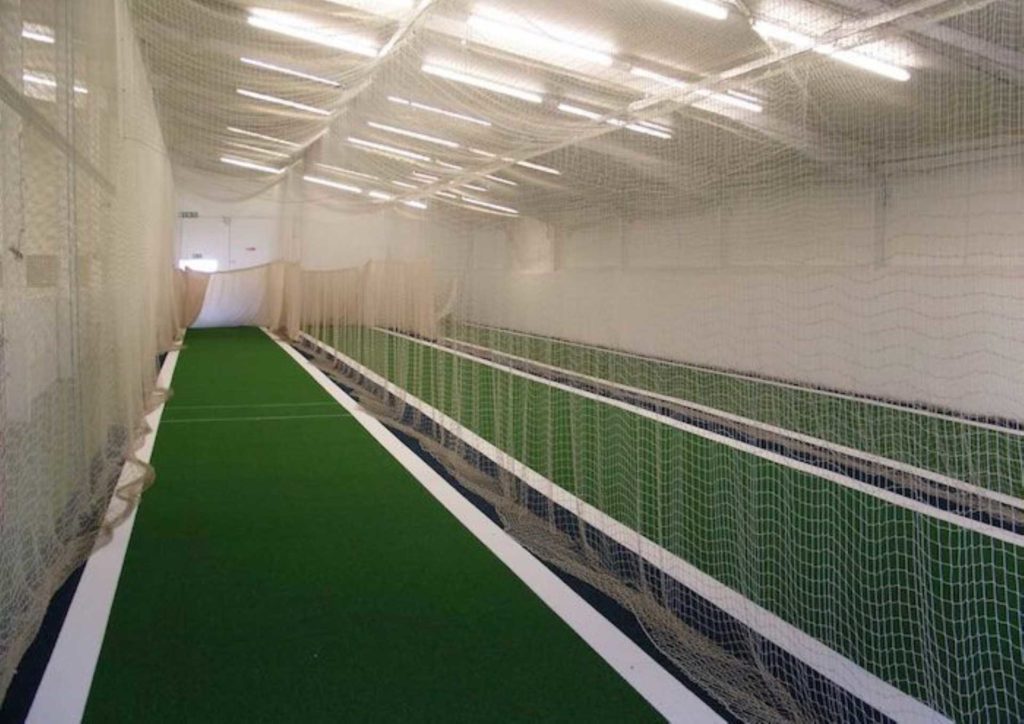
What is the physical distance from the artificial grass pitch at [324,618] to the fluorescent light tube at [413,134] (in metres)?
2.89

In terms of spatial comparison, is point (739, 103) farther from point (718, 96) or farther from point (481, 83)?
point (481, 83)

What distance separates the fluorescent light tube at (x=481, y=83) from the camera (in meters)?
5.39

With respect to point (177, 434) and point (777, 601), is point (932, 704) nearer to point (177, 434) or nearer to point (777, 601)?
point (777, 601)

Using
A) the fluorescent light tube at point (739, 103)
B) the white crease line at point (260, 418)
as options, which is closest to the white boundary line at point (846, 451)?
the white crease line at point (260, 418)

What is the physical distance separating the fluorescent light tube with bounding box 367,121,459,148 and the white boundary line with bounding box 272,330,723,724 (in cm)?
284

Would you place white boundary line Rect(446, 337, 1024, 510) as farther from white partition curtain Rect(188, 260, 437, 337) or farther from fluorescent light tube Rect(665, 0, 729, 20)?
fluorescent light tube Rect(665, 0, 729, 20)

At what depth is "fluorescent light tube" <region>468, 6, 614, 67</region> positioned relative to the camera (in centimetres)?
485

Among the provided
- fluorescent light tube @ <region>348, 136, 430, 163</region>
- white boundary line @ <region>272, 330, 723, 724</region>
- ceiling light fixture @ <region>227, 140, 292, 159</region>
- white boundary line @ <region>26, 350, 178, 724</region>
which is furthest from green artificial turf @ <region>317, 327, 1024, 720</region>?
ceiling light fixture @ <region>227, 140, 292, 159</region>

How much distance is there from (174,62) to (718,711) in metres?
6.31

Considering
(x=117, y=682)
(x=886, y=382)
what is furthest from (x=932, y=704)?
(x=886, y=382)

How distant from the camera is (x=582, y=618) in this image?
8.72ft

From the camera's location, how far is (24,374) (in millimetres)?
2682

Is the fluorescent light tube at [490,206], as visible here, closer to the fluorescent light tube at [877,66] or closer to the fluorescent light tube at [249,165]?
the fluorescent light tube at [877,66]

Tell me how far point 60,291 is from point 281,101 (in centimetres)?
395
